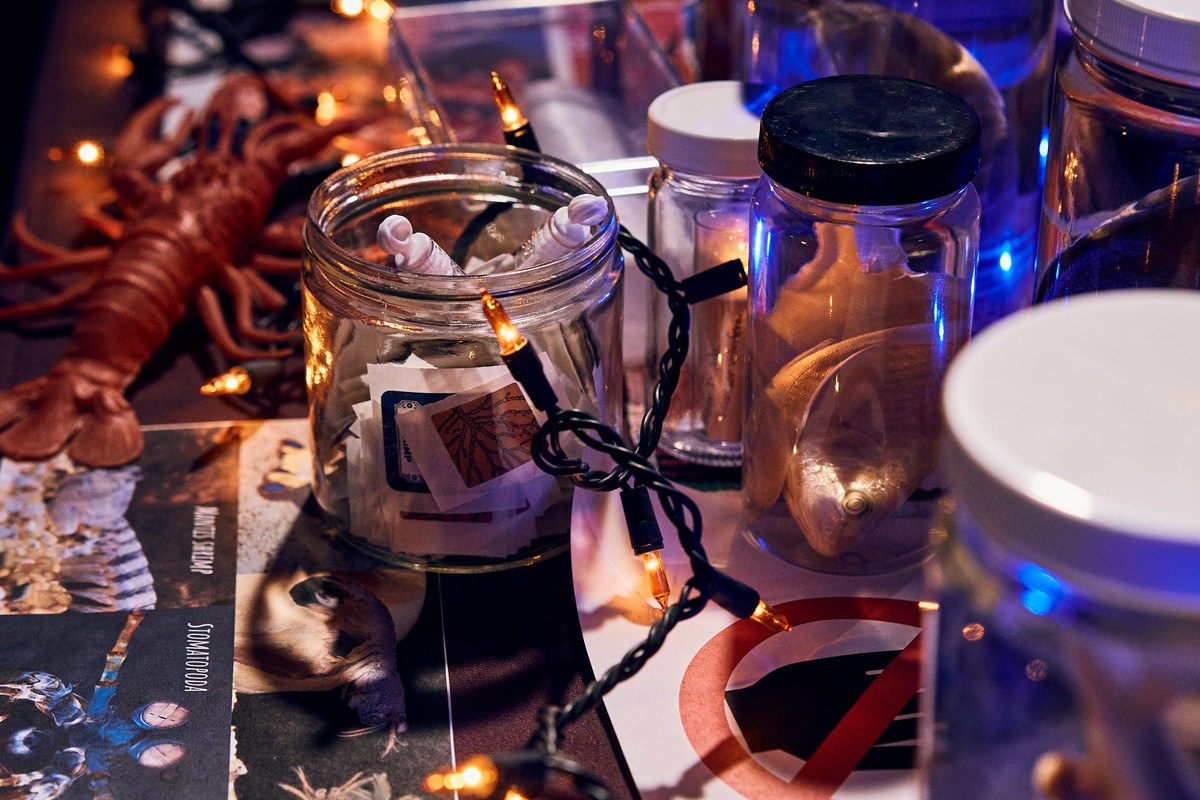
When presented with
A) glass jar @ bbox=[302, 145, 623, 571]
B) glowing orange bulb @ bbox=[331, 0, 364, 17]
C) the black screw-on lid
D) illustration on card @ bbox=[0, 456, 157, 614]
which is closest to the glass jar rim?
glass jar @ bbox=[302, 145, 623, 571]

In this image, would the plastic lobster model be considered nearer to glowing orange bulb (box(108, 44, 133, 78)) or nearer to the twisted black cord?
glowing orange bulb (box(108, 44, 133, 78))

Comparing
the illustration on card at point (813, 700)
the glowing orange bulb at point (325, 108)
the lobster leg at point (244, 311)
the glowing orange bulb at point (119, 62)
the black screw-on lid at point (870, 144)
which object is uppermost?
the black screw-on lid at point (870, 144)

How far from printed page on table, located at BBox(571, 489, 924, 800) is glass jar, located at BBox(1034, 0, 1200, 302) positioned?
188mm

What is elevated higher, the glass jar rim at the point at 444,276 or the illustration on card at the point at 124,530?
the glass jar rim at the point at 444,276

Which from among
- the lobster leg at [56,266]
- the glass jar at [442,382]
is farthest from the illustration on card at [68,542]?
the lobster leg at [56,266]

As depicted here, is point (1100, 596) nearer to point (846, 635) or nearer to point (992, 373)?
point (992, 373)

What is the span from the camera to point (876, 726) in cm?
54

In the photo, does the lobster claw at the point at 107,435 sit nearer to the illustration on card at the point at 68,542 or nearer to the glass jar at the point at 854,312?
the illustration on card at the point at 68,542

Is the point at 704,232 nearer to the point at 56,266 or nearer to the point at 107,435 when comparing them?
the point at 107,435

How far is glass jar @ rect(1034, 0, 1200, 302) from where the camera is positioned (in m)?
0.51

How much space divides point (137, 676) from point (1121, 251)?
525 millimetres

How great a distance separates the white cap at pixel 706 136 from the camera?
647 millimetres

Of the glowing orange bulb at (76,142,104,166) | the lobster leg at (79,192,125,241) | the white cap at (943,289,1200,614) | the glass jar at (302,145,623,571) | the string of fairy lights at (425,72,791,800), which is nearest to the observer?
the white cap at (943,289,1200,614)

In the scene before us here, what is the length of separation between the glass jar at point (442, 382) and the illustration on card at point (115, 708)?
11 cm
